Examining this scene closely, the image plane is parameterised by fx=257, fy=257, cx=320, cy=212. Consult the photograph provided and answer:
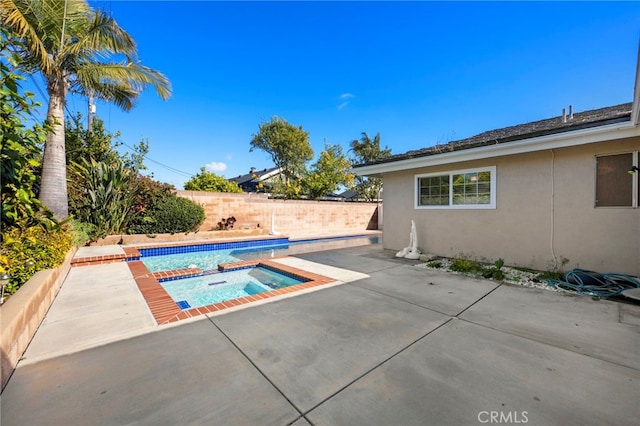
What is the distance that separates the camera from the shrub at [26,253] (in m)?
3.57

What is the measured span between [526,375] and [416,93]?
17367 millimetres

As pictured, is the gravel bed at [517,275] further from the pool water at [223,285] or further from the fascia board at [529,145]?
the pool water at [223,285]

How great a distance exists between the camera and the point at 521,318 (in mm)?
3559

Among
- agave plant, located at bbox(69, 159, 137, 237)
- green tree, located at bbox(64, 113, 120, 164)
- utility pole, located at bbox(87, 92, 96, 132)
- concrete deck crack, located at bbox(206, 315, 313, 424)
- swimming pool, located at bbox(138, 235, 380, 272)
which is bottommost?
swimming pool, located at bbox(138, 235, 380, 272)

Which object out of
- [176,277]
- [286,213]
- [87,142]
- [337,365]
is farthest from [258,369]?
[286,213]

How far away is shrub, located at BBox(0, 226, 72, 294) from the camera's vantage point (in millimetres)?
3574

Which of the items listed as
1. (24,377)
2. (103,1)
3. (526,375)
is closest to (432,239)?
(526,375)

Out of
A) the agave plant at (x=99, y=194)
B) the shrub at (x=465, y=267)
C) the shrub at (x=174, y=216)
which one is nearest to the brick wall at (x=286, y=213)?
the shrub at (x=174, y=216)

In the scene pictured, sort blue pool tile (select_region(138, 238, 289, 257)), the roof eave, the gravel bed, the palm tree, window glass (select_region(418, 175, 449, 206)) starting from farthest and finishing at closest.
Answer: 1. blue pool tile (select_region(138, 238, 289, 257))
2. window glass (select_region(418, 175, 449, 206))
3. the palm tree
4. the gravel bed
5. the roof eave

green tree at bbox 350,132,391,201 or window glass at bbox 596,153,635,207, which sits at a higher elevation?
green tree at bbox 350,132,391,201

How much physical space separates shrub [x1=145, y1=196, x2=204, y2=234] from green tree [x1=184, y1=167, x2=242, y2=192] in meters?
4.61

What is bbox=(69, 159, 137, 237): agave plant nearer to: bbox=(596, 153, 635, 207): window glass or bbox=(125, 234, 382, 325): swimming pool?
bbox=(125, 234, 382, 325): swimming pool

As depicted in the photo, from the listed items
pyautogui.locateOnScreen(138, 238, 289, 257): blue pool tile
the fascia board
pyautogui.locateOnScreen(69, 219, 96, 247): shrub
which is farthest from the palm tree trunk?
the fascia board

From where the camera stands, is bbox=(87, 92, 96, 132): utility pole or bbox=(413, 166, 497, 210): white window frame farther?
bbox=(87, 92, 96, 132): utility pole
